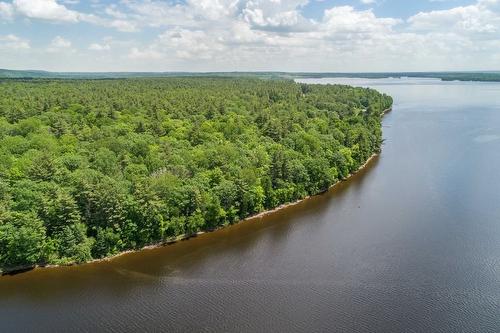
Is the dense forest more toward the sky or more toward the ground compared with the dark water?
more toward the sky

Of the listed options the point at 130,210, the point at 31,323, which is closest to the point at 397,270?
the point at 130,210

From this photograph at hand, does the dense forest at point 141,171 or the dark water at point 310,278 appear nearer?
the dark water at point 310,278

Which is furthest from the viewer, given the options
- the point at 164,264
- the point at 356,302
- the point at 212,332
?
the point at 164,264

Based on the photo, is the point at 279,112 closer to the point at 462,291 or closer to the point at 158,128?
the point at 158,128

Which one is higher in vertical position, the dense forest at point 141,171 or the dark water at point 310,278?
the dense forest at point 141,171

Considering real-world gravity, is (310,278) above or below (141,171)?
below
